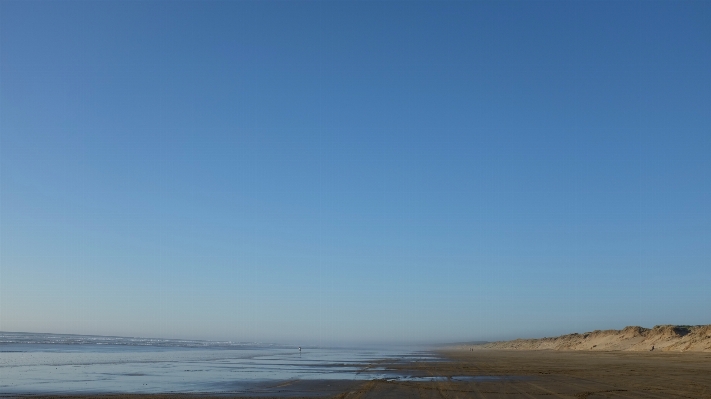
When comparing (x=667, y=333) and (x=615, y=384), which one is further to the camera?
(x=667, y=333)

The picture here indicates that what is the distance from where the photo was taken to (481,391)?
2083 cm

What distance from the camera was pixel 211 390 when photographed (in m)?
21.2

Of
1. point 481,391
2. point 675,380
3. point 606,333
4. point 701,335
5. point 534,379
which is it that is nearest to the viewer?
point 481,391

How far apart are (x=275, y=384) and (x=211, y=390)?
3.80 metres

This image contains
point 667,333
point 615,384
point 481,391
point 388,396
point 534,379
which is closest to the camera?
point 388,396

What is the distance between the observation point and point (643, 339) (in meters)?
79.6

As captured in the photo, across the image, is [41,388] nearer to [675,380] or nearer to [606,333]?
[675,380]

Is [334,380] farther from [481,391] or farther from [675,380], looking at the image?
[675,380]

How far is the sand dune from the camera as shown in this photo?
61638mm

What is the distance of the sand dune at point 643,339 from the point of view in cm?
6164

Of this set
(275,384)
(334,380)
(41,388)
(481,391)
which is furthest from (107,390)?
(481,391)

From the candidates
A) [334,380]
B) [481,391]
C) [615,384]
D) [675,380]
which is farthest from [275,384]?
[675,380]

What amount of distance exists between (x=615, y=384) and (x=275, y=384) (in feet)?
52.3

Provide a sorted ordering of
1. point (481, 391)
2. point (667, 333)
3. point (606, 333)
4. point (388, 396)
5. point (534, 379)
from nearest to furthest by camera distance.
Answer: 1. point (388, 396)
2. point (481, 391)
3. point (534, 379)
4. point (667, 333)
5. point (606, 333)
